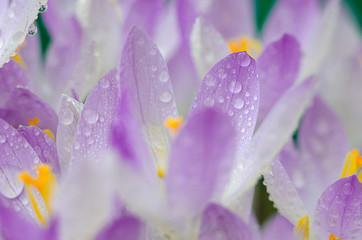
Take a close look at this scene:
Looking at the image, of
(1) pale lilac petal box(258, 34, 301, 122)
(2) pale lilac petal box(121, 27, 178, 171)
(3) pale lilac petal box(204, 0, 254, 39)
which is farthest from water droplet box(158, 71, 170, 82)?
(3) pale lilac petal box(204, 0, 254, 39)

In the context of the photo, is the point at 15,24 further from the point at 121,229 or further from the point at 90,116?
the point at 121,229

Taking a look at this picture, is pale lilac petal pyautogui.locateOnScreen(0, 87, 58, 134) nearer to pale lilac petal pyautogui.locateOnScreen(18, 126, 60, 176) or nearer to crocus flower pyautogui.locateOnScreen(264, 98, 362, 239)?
pale lilac petal pyautogui.locateOnScreen(18, 126, 60, 176)

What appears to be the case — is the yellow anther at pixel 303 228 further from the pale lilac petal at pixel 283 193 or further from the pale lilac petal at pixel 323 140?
the pale lilac petal at pixel 323 140

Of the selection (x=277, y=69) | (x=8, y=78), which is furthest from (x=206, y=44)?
(x=8, y=78)

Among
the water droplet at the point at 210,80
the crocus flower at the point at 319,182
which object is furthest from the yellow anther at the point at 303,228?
the water droplet at the point at 210,80

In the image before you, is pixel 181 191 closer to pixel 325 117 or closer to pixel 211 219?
pixel 211 219

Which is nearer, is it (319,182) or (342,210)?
(342,210)
